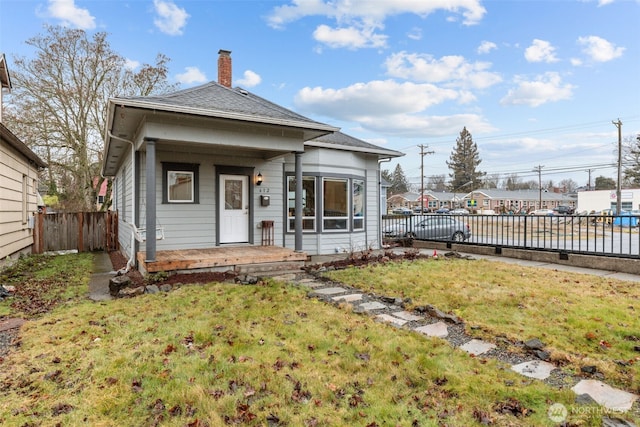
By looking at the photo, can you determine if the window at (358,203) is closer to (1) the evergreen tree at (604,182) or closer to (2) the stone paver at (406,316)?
(2) the stone paver at (406,316)

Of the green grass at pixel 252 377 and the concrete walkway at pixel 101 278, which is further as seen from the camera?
the concrete walkway at pixel 101 278

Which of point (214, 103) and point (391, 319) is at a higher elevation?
point (214, 103)

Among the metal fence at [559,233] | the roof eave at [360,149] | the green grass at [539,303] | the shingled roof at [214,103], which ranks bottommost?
the green grass at [539,303]

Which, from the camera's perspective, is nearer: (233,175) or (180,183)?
(180,183)

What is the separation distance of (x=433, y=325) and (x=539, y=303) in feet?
6.08

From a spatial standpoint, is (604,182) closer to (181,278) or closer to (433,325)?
(433,325)

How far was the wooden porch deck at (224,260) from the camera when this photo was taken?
677 centimetres

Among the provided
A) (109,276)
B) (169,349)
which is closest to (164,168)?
(109,276)

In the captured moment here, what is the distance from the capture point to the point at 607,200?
42719 mm

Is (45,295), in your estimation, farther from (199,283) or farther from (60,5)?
(60,5)

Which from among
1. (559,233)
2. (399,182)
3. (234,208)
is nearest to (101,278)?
(234,208)

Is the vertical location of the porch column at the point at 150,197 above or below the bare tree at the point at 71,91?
below

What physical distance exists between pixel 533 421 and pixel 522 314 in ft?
8.42

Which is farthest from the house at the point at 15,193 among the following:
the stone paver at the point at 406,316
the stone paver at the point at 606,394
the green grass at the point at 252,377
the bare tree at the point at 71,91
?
the stone paver at the point at 606,394
